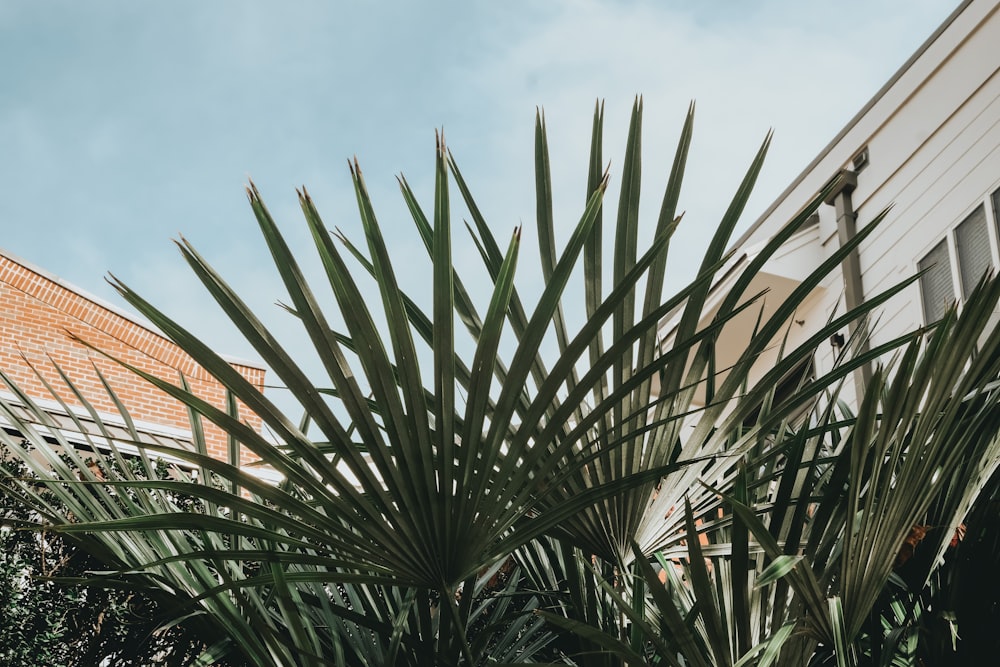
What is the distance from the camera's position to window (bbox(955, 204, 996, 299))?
7195 millimetres

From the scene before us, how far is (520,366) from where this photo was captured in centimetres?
242

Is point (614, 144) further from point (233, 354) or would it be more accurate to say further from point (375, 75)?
point (233, 354)

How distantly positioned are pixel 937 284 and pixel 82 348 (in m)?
10.3

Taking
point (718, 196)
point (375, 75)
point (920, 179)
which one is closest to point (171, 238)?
point (718, 196)

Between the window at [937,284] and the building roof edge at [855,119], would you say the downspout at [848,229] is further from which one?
the window at [937,284]

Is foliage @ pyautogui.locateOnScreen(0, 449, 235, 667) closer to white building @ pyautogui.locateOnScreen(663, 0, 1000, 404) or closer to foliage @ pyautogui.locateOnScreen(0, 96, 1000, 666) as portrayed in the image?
foliage @ pyautogui.locateOnScreen(0, 96, 1000, 666)

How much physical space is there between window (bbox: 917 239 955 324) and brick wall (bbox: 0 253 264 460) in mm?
8410

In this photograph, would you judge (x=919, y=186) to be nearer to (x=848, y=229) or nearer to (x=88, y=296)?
(x=848, y=229)

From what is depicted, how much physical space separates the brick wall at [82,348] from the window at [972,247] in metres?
8.78

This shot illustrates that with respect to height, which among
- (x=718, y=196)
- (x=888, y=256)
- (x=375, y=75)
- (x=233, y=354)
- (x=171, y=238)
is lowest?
(x=171, y=238)

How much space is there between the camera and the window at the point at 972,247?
7195mm

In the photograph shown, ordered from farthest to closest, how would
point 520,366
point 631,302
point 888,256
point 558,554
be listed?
point 888,256
point 558,554
point 631,302
point 520,366

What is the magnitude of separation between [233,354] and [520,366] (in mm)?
12214

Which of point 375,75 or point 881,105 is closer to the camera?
point 881,105
